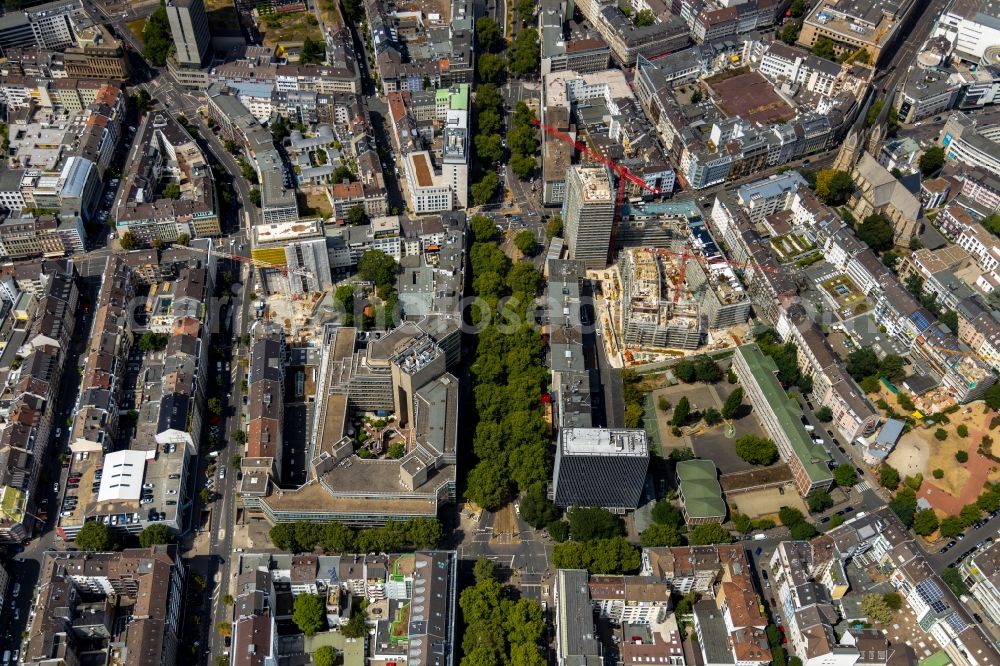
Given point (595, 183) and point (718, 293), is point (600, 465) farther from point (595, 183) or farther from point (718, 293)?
point (595, 183)

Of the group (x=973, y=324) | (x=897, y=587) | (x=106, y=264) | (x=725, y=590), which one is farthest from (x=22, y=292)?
(x=973, y=324)

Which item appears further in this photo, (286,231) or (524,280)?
(524,280)

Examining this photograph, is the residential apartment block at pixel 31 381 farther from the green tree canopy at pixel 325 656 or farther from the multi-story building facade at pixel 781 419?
the multi-story building facade at pixel 781 419

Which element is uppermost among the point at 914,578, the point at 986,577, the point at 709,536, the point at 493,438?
the point at 493,438

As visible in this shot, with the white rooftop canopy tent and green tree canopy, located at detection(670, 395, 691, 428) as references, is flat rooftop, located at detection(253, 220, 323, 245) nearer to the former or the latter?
the white rooftop canopy tent

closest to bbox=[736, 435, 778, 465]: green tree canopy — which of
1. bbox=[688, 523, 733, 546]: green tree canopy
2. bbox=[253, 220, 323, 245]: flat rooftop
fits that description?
bbox=[688, 523, 733, 546]: green tree canopy

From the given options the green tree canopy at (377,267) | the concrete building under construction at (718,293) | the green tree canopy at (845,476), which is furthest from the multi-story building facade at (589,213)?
the green tree canopy at (845,476)

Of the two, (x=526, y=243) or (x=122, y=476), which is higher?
(x=526, y=243)

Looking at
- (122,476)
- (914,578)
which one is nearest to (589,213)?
(914,578)

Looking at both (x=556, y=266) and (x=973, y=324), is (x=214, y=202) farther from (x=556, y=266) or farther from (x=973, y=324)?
(x=973, y=324)
